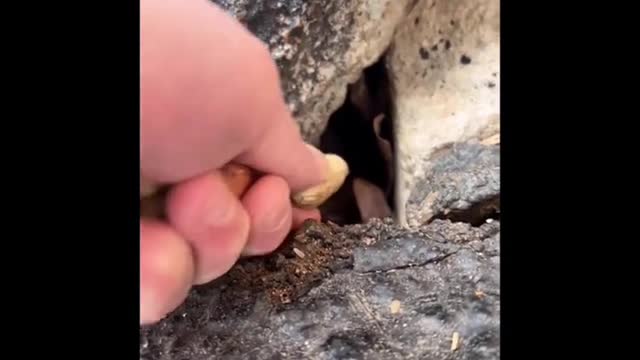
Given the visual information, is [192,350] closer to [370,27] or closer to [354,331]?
[354,331]

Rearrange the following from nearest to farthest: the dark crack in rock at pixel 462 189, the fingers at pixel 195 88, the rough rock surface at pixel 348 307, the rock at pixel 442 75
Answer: the fingers at pixel 195 88
the rough rock surface at pixel 348 307
the dark crack in rock at pixel 462 189
the rock at pixel 442 75

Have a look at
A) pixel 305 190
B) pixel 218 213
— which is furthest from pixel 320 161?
pixel 218 213

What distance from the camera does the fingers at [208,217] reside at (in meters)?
0.54

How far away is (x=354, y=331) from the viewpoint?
628mm

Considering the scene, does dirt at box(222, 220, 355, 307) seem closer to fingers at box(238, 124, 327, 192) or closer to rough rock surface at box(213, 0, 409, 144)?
fingers at box(238, 124, 327, 192)

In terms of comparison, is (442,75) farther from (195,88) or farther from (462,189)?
(195,88)

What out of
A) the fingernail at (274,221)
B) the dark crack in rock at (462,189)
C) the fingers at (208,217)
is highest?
the fingers at (208,217)

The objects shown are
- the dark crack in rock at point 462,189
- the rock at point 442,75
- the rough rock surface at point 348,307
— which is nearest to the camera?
the rough rock surface at point 348,307

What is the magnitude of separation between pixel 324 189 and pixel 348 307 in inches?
3.6

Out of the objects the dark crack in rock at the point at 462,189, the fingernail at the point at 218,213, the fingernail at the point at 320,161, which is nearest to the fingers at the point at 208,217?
the fingernail at the point at 218,213

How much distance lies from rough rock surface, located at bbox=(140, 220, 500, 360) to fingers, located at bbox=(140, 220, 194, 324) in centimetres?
10

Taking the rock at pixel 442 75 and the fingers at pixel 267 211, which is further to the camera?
the rock at pixel 442 75

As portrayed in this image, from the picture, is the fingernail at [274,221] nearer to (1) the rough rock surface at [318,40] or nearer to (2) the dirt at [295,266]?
(2) the dirt at [295,266]
